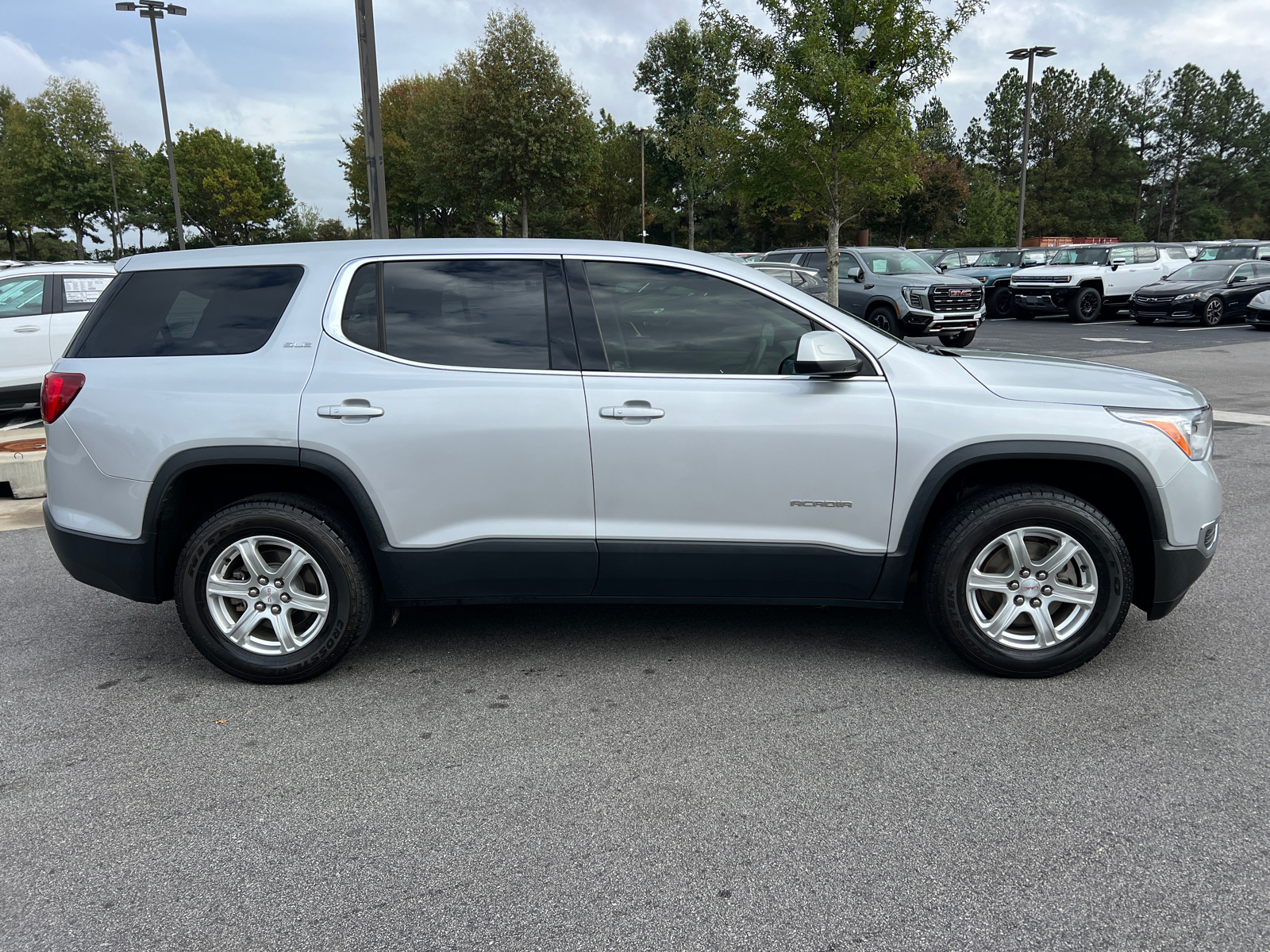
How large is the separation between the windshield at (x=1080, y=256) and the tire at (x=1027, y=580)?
2300cm

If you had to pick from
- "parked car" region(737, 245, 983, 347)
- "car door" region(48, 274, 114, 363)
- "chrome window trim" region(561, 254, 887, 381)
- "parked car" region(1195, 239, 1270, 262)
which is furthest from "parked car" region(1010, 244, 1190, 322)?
"chrome window trim" region(561, 254, 887, 381)

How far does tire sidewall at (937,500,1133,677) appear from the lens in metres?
3.59

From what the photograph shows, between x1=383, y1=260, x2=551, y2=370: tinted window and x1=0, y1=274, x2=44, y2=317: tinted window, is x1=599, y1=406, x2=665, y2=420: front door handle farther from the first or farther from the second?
x1=0, y1=274, x2=44, y2=317: tinted window

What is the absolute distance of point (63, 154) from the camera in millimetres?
45844

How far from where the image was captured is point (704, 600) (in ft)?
12.5

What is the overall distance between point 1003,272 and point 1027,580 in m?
25.3

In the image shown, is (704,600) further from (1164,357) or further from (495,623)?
(1164,357)

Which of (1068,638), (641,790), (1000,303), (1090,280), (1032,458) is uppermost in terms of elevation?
(1090,280)

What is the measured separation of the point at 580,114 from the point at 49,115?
97.4 feet

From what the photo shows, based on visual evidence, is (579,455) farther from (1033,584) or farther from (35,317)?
(35,317)

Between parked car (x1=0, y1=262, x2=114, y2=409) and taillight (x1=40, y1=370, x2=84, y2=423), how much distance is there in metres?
7.17

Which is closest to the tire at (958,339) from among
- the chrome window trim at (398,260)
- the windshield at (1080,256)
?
the windshield at (1080,256)

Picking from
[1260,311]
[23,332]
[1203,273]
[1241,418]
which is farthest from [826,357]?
[1203,273]

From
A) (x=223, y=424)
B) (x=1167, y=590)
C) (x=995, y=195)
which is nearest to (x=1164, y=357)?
(x=1167, y=590)
